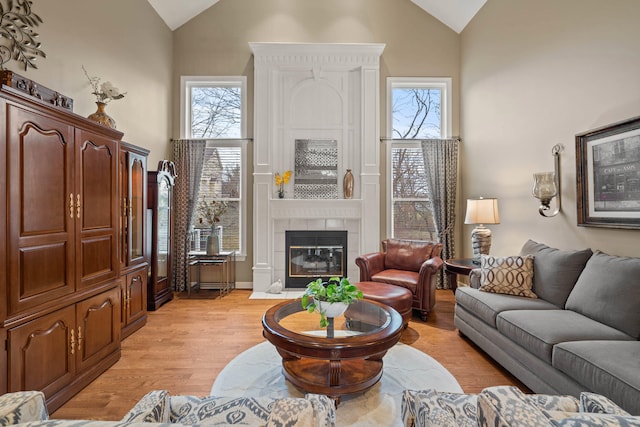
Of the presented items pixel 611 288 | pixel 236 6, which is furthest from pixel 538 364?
pixel 236 6

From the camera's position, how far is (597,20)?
2.62m

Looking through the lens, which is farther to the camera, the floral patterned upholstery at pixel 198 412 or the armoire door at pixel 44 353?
the armoire door at pixel 44 353

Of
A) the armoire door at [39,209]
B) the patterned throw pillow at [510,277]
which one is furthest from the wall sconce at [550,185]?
the armoire door at [39,209]

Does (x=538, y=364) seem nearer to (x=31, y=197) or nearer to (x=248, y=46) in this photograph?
(x=31, y=197)

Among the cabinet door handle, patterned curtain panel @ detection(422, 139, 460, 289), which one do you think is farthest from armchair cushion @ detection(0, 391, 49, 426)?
patterned curtain panel @ detection(422, 139, 460, 289)

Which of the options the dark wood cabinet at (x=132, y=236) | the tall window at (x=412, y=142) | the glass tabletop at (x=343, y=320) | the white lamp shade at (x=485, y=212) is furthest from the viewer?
the tall window at (x=412, y=142)

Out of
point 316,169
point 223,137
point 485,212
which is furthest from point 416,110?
point 223,137

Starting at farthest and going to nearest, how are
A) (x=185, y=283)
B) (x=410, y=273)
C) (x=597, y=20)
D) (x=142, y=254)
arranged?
(x=185, y=283) < (x=410, y=273) < (x=142, y=254) < (x=597, y=20)

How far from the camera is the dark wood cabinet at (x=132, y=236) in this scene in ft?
10.4

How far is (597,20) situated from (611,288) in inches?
88.2

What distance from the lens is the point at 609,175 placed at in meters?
2.55

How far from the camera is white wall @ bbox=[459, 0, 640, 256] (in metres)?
2.48

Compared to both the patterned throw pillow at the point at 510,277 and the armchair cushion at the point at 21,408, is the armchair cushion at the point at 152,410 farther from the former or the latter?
the patterned throw pillow at the point at 510,277

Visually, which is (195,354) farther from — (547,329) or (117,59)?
(117,59)
